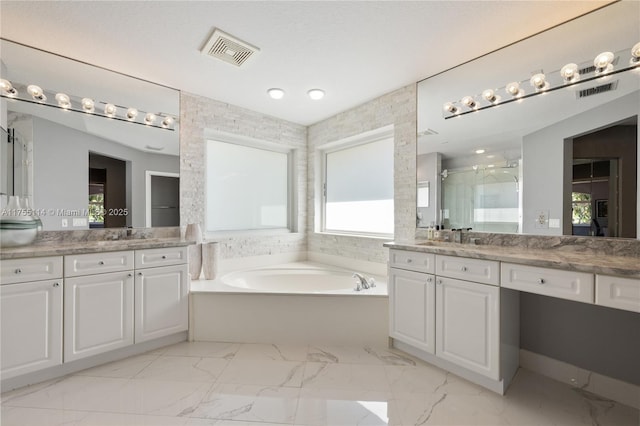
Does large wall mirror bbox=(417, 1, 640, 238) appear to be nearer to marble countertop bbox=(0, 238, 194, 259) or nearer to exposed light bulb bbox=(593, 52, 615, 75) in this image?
exposed light bulb bbox=(593, 52, 615, 75)

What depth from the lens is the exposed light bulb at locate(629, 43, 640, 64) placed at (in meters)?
1.61

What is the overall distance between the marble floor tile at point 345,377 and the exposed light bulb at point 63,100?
2.94 m

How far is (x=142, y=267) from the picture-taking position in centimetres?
223

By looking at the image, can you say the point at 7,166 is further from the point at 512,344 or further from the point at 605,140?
the point at 605,140

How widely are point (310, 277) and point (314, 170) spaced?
1.50 m

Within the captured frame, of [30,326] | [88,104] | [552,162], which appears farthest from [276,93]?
[30,326]

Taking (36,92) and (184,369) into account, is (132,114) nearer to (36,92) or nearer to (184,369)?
(36,92)

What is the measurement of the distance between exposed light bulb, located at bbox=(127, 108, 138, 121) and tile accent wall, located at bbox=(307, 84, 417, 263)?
213 cm

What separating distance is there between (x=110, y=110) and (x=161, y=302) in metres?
1.82

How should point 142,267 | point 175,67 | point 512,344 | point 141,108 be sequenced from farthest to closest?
point 141,108 < point 175,67 < point 142,267 < point 512,344

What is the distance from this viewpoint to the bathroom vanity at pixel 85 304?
1.74 meters

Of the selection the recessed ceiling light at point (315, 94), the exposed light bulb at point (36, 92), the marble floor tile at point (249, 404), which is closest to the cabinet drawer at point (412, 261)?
the marble floor tile at point (249, 404)

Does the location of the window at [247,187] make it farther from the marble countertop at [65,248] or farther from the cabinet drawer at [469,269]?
the cabinet drawer at [469,269]

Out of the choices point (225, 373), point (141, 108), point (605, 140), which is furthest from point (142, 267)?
point (605, 140)
